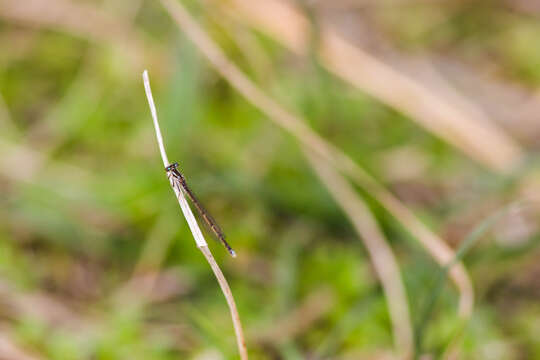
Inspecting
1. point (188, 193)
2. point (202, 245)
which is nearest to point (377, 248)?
point (188, 193)

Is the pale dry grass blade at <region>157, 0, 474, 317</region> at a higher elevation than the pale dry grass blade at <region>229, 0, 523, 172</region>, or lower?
lower

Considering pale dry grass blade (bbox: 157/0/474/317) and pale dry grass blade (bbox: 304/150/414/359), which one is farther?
pale dry grass blade (bbox: 157/0/474/317)

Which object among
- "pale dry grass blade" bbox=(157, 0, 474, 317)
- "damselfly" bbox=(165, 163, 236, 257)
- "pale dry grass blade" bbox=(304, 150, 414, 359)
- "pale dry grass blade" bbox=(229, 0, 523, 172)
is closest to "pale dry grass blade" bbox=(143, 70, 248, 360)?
"damselfly" bbox=(165, 163, 236, 257)

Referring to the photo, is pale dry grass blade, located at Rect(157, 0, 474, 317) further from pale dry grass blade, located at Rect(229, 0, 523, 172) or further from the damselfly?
pale dry grass blade, located at Rect(229, 0, 523, 172)

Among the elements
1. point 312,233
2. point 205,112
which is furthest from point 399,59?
point 312,233

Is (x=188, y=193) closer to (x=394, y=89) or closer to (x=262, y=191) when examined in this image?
(x=262, y=191)

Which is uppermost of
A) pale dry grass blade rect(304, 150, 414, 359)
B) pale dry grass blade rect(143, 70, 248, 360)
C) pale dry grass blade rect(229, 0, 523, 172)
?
pale dry grass blade rect(229, 0, 523, 172)

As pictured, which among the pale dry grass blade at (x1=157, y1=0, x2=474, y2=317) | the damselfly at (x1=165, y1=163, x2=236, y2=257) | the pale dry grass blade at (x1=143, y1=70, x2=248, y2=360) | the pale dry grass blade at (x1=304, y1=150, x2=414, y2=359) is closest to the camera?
the pale dry grass blade at (x1=143, y1=70, x2=248, y2=360)

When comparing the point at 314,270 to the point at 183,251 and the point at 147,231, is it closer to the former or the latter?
the point at 183,251

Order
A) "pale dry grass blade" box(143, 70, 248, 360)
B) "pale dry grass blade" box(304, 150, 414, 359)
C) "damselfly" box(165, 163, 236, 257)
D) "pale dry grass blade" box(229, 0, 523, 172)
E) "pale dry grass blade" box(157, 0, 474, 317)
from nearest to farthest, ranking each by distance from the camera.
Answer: "pale dry grass blade" box(143, 70, 248, 360) → "damselfly" box(165, 163, 236, 257) → "pale dry grass blade" box(304, 150, 414, 359) → "pale dry grass blade" box(157, 0, 474, 317) → "pale dry grass blade" box(229, 0, 523, 172)
